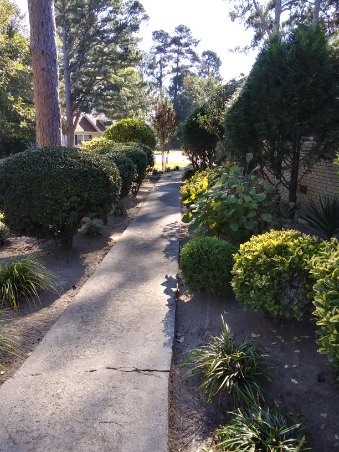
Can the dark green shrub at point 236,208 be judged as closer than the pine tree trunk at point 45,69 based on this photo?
Yes

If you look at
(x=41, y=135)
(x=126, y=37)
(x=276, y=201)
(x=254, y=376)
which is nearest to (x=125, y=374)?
(x=254, y=376)

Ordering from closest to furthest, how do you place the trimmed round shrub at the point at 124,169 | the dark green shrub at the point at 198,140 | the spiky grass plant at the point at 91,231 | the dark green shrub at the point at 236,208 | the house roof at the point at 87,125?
the dark green shrub at the point at 236,208, the spiky grass plant at the point at 91,231, the trimmed round shrub at the point at 124,169, the dark green shrub at the point at 198,140, the house roof at the point at 87,125

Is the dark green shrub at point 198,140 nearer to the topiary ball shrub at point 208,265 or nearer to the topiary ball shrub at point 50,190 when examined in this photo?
the topiary ball shrub at point 50,190

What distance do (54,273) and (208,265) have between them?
2.13 m

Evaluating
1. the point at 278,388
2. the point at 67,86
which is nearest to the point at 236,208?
the point at 278,388

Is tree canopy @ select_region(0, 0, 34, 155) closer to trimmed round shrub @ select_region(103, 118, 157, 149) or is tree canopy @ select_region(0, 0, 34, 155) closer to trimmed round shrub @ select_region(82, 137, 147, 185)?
trimmed round shrub @ select_region(103, 118, 157, 149)

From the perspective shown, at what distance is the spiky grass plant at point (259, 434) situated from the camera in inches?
90.4

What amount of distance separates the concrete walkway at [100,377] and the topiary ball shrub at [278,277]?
85cm

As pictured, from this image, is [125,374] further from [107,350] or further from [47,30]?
[47,30]

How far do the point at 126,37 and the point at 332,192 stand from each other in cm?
2756

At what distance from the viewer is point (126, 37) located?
30.4 metres

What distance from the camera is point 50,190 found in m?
5.13

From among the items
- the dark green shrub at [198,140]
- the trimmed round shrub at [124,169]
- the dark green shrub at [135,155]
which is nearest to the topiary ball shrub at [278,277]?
the trimmed round shrub at [124,169]

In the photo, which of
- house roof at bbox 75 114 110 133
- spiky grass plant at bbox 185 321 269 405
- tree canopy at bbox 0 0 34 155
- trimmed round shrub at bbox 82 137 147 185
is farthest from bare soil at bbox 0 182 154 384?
house roof at bbox 75 114 110 133
